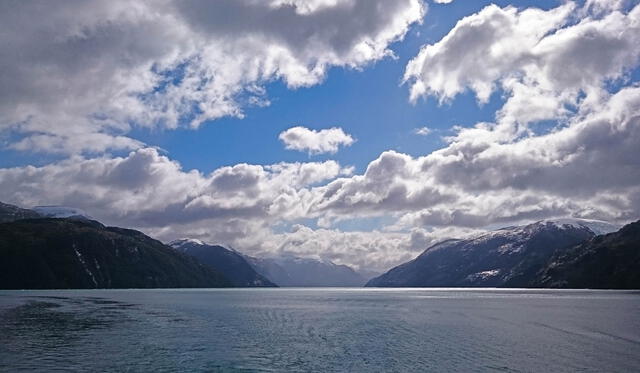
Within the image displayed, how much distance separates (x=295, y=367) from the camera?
214ft

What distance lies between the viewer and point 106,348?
258 ft

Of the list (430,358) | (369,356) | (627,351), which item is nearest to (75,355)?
(369,356)

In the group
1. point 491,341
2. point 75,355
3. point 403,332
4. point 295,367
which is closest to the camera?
point 295,367

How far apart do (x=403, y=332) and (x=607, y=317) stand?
214 feet

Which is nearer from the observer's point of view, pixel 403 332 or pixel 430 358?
pixel 430 358

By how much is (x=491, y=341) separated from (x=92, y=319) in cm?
9667

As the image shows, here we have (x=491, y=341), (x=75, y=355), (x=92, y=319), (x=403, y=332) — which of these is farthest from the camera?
(x=92, y=319)

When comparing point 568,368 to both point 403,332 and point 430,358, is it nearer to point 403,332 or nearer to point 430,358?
point 430,358

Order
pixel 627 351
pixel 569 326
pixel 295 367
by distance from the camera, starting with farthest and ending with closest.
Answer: pixel 569 326 < pixel 627 351 < pixel 295 367

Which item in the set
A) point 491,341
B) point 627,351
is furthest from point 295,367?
point 627,351

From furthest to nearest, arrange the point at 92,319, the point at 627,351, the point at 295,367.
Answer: the point at 92,319 → the point at 627,351 → the point at 295,367

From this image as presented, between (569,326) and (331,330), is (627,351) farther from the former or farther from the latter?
(331,330)

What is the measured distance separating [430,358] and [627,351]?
31.1 meters

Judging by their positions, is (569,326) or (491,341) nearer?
(491,341)
